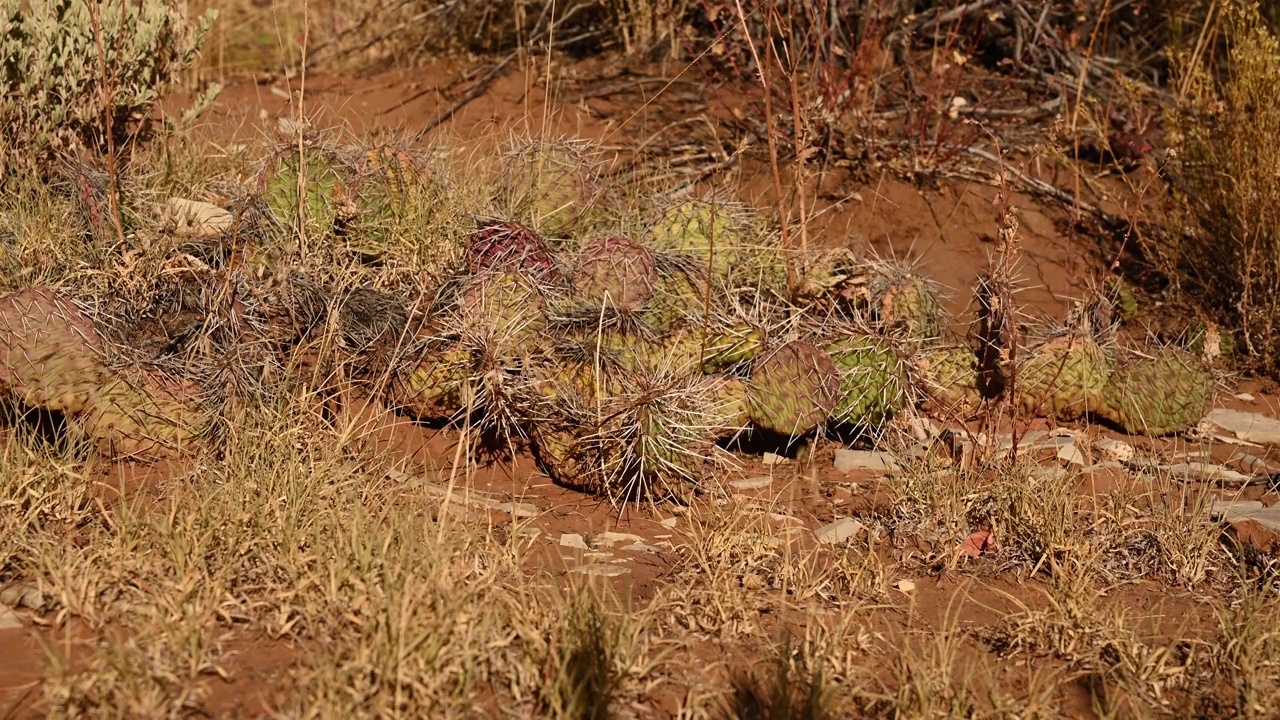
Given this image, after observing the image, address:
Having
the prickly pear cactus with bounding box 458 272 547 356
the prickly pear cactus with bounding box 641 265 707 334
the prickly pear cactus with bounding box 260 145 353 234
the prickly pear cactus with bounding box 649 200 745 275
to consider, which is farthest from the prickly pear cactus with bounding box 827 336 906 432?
the prickly pear cactus with bounding box 260 145 353 234

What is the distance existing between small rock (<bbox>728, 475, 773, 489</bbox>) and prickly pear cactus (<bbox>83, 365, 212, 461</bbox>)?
1442mm

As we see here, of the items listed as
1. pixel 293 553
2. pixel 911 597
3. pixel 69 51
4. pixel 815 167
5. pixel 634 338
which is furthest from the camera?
pixel 815 167

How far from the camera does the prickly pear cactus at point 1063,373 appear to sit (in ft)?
13.6

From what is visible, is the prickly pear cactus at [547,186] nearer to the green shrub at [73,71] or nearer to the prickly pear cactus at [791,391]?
the prickly pear cactus at [791,391]

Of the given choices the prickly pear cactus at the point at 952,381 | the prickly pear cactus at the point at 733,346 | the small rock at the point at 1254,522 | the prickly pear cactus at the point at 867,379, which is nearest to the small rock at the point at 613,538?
the prickly pear cactus at the point at 733,346

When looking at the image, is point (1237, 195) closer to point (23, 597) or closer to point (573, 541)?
point (573, 541)

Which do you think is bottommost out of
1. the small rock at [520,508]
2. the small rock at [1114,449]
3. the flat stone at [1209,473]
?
the small rock at [1114,449]

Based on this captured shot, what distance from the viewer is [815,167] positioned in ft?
18.6

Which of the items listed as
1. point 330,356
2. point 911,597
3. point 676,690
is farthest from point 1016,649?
point 330,356

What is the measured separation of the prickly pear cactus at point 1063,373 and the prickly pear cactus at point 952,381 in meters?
0.14

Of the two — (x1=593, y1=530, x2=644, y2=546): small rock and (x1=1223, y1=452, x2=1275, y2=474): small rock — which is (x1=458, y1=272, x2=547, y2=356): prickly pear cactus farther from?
(x1=1223, y1=452, x2=1275, y2=474): small rock

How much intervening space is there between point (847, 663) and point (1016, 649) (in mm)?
433

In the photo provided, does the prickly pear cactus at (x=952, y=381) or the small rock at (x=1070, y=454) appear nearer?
the small rock at (x=1070, y=454)

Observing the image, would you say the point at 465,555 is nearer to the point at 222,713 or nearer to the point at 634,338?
the point at 222,713
